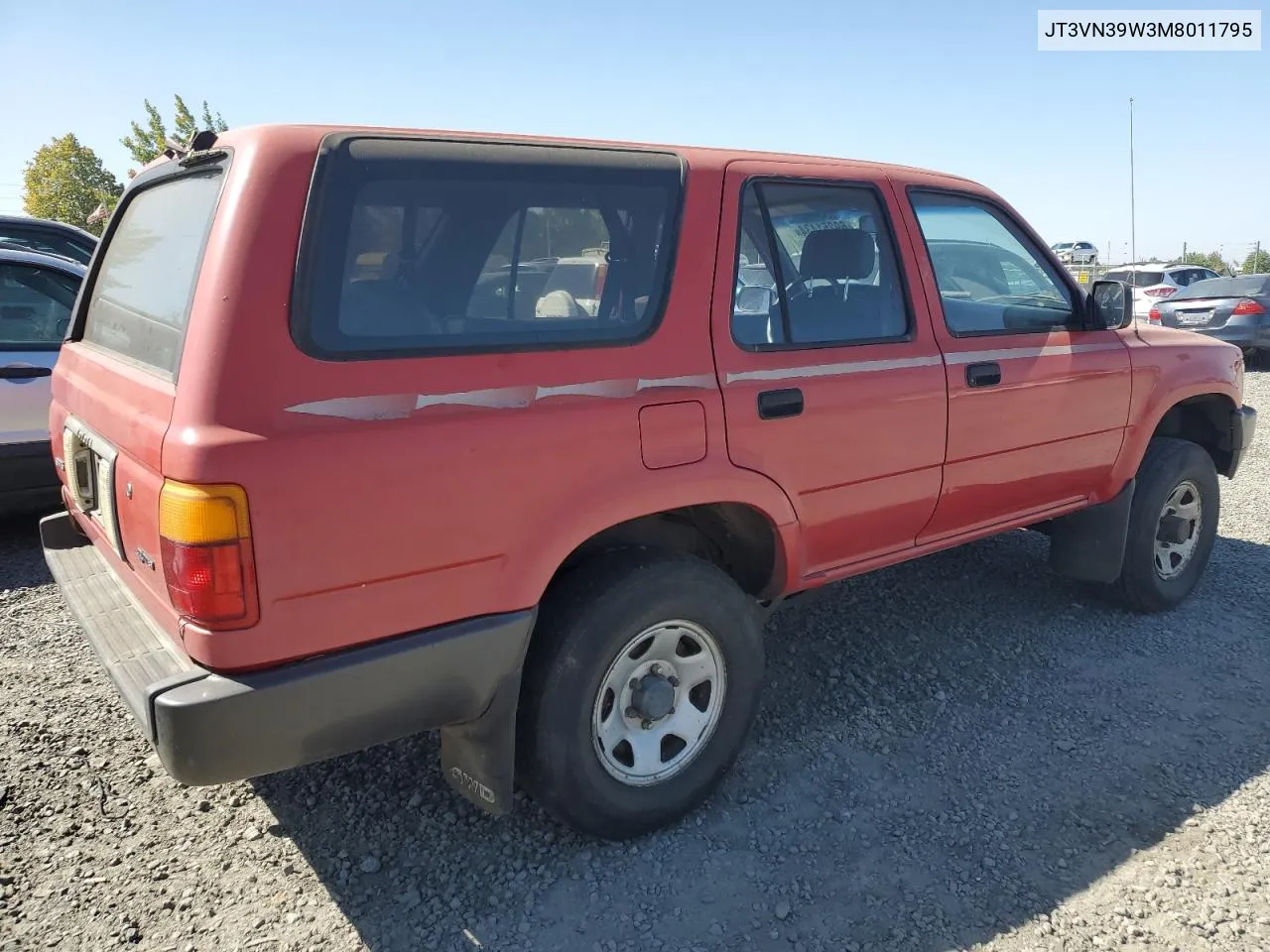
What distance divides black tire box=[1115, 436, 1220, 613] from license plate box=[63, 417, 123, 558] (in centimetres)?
404

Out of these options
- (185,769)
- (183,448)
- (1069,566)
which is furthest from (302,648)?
(1069,566)

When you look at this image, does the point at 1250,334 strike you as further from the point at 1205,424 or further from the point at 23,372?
the point at 23,372

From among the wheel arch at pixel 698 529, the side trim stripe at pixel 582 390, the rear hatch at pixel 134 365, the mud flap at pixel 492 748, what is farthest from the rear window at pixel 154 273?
the mud flap at pixel 492 748

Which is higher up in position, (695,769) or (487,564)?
(487,564)

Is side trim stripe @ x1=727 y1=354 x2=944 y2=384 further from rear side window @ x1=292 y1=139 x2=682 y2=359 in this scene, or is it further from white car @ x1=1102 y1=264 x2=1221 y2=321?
white car @ x1=1102 y1=264 x2=1221 y2=321

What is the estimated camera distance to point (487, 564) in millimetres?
2289

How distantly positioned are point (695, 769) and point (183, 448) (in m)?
1.73

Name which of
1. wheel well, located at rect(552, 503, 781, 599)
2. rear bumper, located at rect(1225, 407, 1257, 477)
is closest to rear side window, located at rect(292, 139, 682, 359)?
wheel well, located at rect(552, 503, 781, 599)

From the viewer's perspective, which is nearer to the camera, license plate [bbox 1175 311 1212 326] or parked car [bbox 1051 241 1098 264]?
license plate [bbox 1175 311 1212 326]

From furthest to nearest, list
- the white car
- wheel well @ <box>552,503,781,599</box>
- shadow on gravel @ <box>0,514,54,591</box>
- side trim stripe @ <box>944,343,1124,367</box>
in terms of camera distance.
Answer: the white car < shadow on gravel @ <box>0,514,54,591</box> < side trim stripe @ <box>944,343,1124,367</box> < wheel well @ <box>552,503,781,599</box>

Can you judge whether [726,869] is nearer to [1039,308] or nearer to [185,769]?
[185,769]

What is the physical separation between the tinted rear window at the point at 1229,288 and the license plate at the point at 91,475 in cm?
1431

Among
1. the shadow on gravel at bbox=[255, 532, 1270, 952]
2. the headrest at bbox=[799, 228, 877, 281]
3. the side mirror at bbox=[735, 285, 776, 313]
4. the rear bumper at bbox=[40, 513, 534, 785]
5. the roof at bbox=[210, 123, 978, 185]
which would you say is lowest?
the shadow on gravel at bbox=[255, 532, 1270, 952]

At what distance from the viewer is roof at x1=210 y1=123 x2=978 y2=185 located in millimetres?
2188
